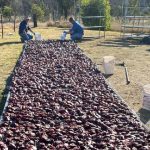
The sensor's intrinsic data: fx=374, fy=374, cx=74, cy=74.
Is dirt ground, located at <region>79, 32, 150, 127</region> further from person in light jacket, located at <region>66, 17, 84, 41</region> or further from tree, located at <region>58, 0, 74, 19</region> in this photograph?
tree, located at <region>58, 0, 74, 19</region>

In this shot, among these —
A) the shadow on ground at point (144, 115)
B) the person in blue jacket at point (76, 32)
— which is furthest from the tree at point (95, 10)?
the shadow on ground at point (144, 115)

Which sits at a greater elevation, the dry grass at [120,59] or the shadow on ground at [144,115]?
the dry grass at [120,59]

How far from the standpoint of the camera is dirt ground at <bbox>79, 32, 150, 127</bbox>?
9227 millimetres

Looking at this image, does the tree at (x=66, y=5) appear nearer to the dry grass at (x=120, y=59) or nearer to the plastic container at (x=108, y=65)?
the dry grass at (x=120, y=59)

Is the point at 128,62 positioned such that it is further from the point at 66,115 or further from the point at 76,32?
the point at 66,115

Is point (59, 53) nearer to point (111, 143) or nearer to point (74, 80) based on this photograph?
point (74, 80)

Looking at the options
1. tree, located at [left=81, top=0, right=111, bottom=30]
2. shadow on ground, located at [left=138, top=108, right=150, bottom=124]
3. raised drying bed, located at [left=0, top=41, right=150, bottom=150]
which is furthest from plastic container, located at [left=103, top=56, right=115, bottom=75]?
tree, located at [left=81, top=0, right=111, bottom=30]

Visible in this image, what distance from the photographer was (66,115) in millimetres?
6430

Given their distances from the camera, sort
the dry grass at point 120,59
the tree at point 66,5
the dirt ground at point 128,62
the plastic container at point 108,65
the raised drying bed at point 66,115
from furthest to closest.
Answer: the tree at point 66,5
the plastic container at point 108,65
the dry grass at point 120,59
the dirt ground at point 128,62
the raised drying bed at point 66,115

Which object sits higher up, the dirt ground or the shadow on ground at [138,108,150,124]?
the dirt ground

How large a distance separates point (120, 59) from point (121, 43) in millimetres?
5779

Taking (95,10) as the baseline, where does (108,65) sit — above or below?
below

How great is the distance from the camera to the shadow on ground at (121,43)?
20266mm

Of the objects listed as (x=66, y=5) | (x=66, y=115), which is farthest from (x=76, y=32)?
(x=66, y=5)
